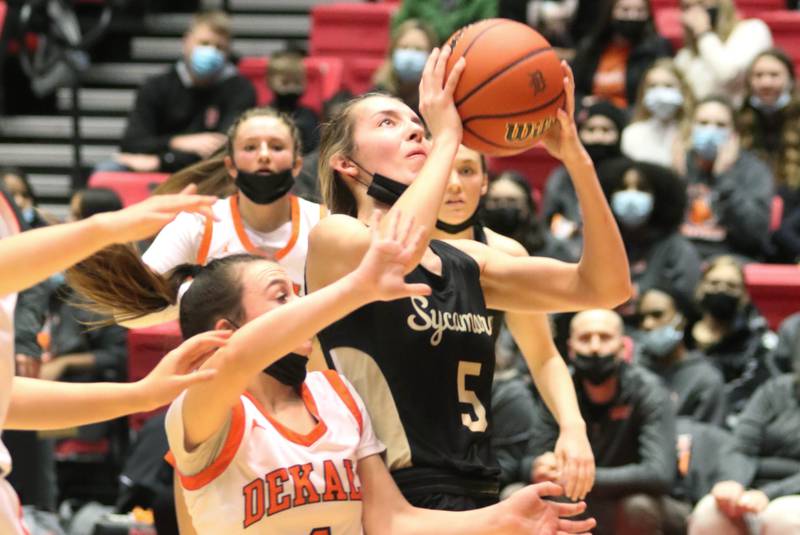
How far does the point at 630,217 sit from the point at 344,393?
4827 mm

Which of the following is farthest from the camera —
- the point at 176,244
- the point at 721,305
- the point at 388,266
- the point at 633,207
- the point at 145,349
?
the point at 633,207

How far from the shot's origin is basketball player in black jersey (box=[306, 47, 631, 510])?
3650 mm

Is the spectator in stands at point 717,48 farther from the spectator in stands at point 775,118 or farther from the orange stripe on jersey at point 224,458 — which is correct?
the orange stripe on jersey at point 224,458

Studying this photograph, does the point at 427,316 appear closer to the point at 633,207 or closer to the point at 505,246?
the point at 505,246

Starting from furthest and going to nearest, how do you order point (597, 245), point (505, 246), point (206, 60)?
point (206, 60)
point (505, 246)
point (597, 245)

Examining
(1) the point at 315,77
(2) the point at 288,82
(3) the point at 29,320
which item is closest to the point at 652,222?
(2) the point at 288,82

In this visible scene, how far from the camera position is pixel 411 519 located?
3574 mm

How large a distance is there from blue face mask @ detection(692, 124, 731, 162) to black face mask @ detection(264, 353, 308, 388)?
554 cm

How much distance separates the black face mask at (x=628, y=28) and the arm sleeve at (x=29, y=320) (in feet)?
14.5

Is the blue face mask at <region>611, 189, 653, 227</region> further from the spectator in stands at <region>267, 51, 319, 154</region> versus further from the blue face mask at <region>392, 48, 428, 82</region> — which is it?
the spectator in stands at <region>267, 51, 319, 154</region>

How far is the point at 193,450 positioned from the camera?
346 centimetres

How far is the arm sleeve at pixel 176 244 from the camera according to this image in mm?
5164

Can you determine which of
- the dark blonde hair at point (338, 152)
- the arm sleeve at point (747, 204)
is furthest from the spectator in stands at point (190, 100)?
the dark blonde hair at point (338, 152)

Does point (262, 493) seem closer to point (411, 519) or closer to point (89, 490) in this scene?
point (411, 519)
